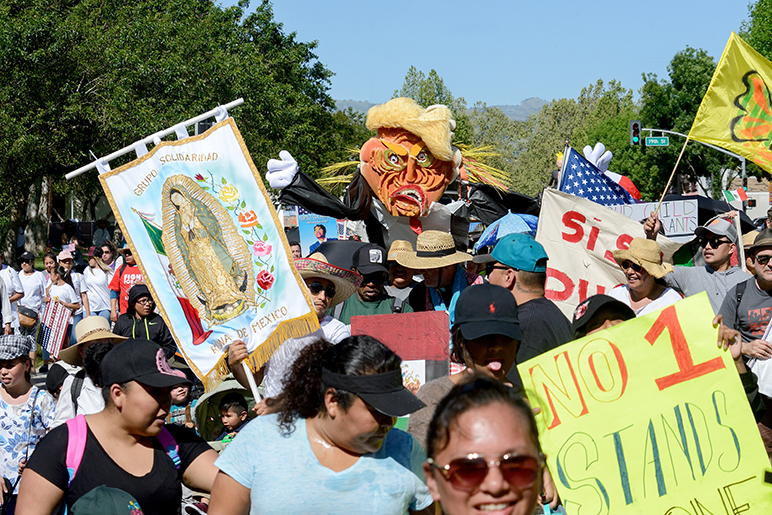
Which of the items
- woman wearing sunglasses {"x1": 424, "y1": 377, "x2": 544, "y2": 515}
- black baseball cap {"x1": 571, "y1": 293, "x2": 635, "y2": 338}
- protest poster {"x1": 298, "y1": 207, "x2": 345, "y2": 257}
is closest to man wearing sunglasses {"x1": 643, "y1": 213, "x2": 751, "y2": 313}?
black baseball cap {"x1": 571, "y1": 293, "x2": 635, "y2": 338}

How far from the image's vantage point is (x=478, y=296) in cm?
334

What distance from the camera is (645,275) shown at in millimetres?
5316

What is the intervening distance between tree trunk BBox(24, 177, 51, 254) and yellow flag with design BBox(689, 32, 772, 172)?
24995 millimetres

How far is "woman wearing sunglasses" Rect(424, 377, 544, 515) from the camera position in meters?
1.91

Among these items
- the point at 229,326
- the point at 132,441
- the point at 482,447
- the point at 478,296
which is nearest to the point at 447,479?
the point at 482,447

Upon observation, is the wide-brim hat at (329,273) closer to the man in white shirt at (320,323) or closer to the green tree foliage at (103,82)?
the man in white shirt at (320,323)

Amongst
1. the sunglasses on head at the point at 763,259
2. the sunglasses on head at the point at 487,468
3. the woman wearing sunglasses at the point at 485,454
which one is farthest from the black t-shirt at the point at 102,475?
the sunglasses on head at the point at 763,259

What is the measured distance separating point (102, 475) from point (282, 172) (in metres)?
5.18

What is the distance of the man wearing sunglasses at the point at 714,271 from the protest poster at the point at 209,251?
9.73ft

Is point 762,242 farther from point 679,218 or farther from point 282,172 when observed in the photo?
point 282,172

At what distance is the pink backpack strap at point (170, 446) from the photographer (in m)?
3.28

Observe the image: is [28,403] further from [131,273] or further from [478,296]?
[131,273]

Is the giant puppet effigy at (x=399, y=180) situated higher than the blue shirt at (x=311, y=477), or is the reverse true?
the giant puppet effigy at (x=399, y=180)

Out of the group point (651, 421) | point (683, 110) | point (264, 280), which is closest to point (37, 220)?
point (264, 280)
